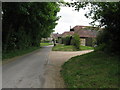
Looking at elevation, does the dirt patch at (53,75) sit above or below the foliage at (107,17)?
below

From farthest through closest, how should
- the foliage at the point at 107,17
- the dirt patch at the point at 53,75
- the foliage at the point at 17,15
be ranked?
the foliage at the point at 17,15, the foliage at the point at 107,17, the dirt patch at the point at 53,75

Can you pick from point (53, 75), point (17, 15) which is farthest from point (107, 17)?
point (17, 15)

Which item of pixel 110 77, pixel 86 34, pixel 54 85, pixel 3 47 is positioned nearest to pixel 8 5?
pixel 3 47

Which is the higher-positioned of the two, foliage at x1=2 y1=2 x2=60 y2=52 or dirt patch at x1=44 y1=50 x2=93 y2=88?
foliage at x1=2 y1=2 x2=60 y2=52

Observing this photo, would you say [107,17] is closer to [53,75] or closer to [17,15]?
[53,75]

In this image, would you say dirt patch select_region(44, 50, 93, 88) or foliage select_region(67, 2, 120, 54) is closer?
dirt patch select_region(44, 50, 93, 88)

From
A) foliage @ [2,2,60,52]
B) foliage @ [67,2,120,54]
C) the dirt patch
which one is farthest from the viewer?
foliage @ [2,2,60,52]

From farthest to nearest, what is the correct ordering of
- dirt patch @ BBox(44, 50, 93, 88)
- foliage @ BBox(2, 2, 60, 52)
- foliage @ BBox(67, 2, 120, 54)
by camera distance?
foliage @ BBox(2, 2, 60, 52) < foliage @ BBox(67, 2, 120, 54) < dirt patch @ BBox(44, 50, 93, 88)

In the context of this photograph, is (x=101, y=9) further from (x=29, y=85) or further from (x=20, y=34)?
(x=20, y=34)

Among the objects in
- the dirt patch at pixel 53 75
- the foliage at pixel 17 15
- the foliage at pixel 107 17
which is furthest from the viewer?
the foliage at pixel 17 15

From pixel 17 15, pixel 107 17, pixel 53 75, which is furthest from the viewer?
pixel 17 15

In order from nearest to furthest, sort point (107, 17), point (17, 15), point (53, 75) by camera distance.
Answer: point (53, 75), point (107, 17), point (17, 15)

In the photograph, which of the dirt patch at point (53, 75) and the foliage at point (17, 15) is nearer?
the dirt patch at point (53, 75)

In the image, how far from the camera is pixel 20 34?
20609 mm
